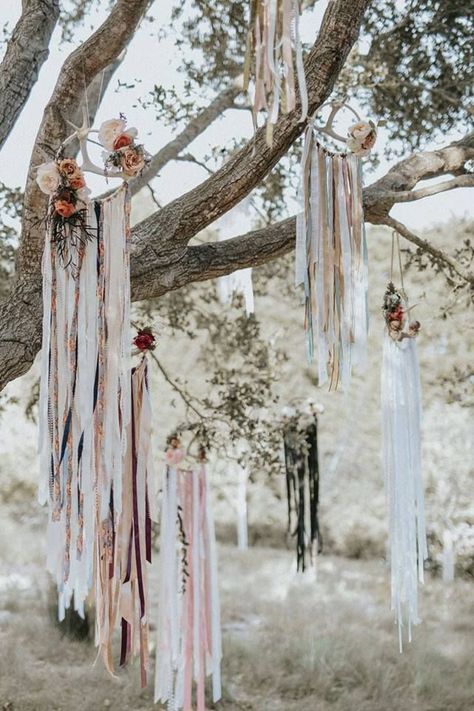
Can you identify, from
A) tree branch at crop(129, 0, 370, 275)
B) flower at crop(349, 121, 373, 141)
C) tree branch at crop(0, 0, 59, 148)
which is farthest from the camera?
tree branch at crop(0, 0, 59, 148)

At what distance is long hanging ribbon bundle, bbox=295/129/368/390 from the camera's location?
8.94ft

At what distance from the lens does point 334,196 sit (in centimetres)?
280

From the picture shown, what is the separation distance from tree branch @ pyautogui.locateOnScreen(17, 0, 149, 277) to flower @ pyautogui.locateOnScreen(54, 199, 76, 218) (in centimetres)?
41

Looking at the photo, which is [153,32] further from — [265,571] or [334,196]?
[265,571]

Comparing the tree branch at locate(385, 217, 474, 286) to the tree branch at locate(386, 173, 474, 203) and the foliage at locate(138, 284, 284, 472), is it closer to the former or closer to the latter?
the tree branch at locate(386, 173, 474, 203)

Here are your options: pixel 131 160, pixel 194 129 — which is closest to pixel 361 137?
pixel 131 160

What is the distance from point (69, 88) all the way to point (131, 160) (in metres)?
0.58

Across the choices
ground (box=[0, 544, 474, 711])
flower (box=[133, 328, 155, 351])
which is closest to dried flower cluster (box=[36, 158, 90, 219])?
flower (box=[133, 328, 155, 351])

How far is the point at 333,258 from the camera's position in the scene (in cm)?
278

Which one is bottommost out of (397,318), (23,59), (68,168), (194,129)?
(397,318)

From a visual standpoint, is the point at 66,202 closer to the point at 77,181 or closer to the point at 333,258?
the point at 77,181

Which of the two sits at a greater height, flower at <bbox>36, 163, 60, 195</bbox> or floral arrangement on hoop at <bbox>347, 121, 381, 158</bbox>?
floral arrangement on hoop at <bbox>347, 121, 381, 158</bbox>

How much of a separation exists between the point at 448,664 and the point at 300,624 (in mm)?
1341

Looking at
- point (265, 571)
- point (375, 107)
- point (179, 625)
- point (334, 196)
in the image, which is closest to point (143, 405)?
point (334, 196)
